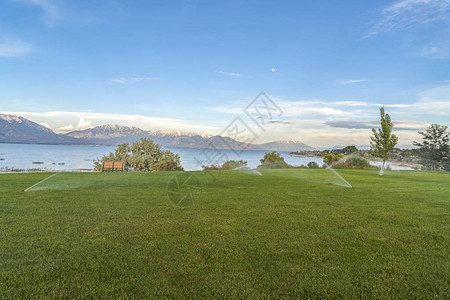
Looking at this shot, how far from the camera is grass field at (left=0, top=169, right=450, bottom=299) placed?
3.04m

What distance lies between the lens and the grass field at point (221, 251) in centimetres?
304

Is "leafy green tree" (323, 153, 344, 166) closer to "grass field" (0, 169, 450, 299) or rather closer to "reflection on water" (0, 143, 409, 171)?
"reflection on water" (0, 143, 409, 171)

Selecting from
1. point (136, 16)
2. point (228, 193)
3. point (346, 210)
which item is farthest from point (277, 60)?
point (346, 210)

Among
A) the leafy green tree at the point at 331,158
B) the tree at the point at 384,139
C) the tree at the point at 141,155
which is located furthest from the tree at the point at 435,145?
the tree at the point at 141,155

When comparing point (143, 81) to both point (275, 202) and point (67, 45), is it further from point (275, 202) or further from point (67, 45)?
point (275, 202)

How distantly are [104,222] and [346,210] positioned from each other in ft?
18.5

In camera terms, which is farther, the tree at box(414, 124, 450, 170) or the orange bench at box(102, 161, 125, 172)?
the tree at box(414, 124, 450, 170)

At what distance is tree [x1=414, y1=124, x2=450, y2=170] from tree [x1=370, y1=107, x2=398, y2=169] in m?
23.0

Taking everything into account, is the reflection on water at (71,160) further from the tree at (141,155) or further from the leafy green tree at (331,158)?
the tree at (141,155)

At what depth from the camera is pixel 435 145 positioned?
39.6 m

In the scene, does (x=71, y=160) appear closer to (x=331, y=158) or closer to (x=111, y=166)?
(x=111, y=166)

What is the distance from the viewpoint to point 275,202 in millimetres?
8250

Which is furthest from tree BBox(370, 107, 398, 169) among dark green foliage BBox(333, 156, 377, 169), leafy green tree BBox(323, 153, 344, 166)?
leafy green tree BBox(323, 153, 344, 166)

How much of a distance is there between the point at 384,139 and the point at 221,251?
20097mm
